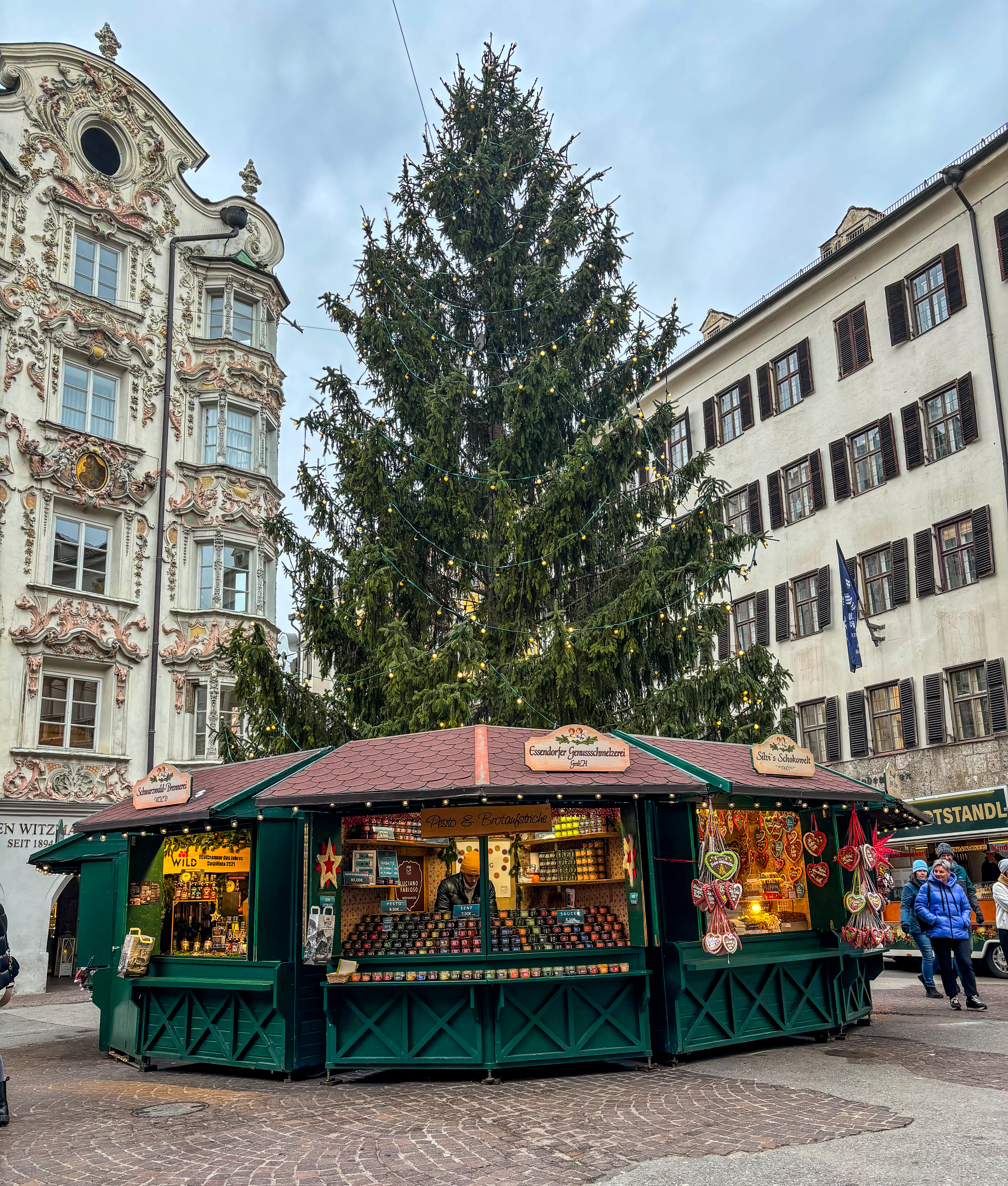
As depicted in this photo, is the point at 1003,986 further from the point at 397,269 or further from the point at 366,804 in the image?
the point at 397,269

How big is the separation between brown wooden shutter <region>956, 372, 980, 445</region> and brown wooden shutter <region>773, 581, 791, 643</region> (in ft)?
23.2

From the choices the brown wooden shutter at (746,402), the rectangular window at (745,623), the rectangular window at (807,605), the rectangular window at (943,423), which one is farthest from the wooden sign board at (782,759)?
the brown wooden shutter at (746,402)

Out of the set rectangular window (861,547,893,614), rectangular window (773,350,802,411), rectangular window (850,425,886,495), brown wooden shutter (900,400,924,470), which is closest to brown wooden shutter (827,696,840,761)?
rectangular window (861,547,893,614)

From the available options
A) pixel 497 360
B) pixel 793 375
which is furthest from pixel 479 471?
pixel 793 375

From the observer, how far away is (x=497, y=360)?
767 inches

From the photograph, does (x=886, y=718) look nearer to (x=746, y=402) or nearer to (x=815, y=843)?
(x=746, y=402)

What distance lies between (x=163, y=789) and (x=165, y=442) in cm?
1518

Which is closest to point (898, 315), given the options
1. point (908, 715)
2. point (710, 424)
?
point (710, 424)

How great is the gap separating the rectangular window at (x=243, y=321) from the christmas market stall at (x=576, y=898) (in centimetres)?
1856

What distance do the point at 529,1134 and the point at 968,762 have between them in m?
19.1

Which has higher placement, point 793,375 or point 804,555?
point 793,375

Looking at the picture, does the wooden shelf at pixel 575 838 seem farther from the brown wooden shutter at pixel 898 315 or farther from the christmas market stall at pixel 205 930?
the brown wooden shutter at pixel 898 315

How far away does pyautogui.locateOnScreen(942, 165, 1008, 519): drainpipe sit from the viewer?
23672 mm

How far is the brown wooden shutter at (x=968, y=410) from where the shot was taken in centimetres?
2450
